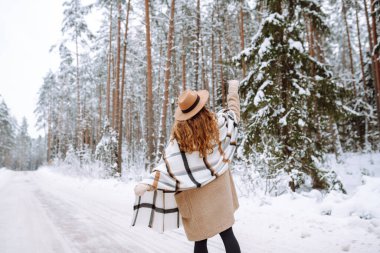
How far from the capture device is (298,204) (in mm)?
5352

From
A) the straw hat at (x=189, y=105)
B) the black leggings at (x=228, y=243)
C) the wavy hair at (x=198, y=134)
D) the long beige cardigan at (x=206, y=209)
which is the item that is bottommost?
the black leggings at (x=228, y=243)

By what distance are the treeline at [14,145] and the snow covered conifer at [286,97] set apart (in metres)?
52.0

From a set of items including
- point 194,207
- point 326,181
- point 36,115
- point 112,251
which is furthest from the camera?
point 36,115

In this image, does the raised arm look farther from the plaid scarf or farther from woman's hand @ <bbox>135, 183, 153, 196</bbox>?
woman's hand @ <bbox>135, 183, 153, 196</bbox>

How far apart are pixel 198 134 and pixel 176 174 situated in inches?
15.8

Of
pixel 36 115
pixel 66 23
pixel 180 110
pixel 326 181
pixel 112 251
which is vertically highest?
pixel 66 23

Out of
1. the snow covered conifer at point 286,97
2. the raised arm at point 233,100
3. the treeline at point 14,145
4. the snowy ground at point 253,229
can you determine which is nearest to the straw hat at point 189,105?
the raised arm at point 233,100

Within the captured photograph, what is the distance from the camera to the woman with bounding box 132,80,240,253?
2459mm

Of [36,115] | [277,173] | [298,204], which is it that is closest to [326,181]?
[277,173]

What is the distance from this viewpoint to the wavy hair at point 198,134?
2.48m

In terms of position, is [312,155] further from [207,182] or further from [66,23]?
[66,23]

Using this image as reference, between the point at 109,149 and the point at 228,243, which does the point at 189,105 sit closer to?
the point at 228,243

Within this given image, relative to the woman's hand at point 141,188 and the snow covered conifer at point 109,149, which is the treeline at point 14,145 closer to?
the snow covered conifer at point 109,149

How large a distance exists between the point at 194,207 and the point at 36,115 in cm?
5515
